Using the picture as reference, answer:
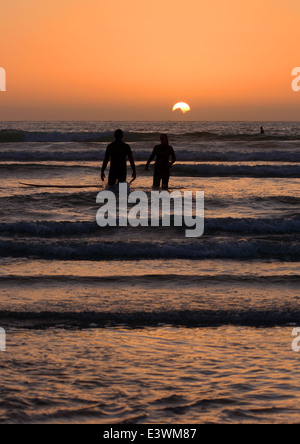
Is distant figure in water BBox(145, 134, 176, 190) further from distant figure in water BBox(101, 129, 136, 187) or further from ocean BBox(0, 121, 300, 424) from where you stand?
ocean BBox(0, 121, 300, 424)

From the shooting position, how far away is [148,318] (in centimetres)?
596

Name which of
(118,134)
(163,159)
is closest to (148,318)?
(118,134)

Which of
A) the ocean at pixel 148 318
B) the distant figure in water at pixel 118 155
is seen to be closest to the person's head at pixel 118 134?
the distant figure in water at pixel 118 155

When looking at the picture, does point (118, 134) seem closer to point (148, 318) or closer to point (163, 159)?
point (163, 159)

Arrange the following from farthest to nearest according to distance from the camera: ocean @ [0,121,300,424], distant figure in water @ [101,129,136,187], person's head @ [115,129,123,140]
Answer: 1. distant figure in water @ [101,129,136,187]
2. person's head @ [115,129,123,140]
3. ocean @ [0,121,300,424]

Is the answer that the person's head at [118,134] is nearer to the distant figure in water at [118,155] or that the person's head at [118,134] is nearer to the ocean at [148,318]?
the distant figure in water at [118,155]

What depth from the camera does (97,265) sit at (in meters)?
8.39

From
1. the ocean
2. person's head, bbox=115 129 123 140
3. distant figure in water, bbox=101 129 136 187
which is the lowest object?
the ocean

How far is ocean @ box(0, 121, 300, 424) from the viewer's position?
3992 mm

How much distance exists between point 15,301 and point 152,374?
7.90 feet

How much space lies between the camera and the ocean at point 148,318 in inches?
157

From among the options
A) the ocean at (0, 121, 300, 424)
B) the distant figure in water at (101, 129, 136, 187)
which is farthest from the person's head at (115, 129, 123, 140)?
the ocean at (0, 121, 300, 424)
